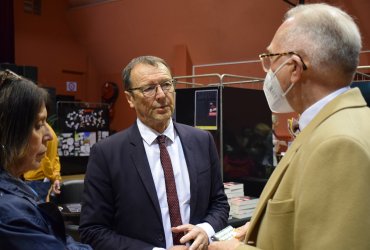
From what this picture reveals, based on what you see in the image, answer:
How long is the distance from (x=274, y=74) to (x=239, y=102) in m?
2.14

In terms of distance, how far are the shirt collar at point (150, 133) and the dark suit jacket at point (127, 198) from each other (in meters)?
0.03

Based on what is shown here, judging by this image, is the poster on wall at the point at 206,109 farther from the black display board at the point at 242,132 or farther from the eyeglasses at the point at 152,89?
the eyeglasses at the point at 152,89

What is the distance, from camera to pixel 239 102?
11.0 ft

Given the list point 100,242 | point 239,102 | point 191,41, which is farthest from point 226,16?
point 100,242

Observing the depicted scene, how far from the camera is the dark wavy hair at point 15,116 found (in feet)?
3.92

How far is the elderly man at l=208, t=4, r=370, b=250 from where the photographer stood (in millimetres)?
909

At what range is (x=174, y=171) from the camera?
191 centimetres

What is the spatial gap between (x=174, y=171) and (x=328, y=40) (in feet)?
3.41

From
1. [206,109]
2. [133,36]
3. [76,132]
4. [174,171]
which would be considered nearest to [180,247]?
[174,171]

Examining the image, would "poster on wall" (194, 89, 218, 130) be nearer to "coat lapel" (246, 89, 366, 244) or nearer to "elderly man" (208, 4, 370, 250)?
"elderly man" (208, 4, 370, 250)

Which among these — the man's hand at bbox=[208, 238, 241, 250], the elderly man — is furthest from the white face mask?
the man's hand at bbox=[208, 238, 241, 250]

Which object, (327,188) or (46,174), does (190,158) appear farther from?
(46,174)

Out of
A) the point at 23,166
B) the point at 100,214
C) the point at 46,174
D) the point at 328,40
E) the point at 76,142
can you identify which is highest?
the point at 328,40

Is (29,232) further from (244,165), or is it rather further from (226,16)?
(226,16)
